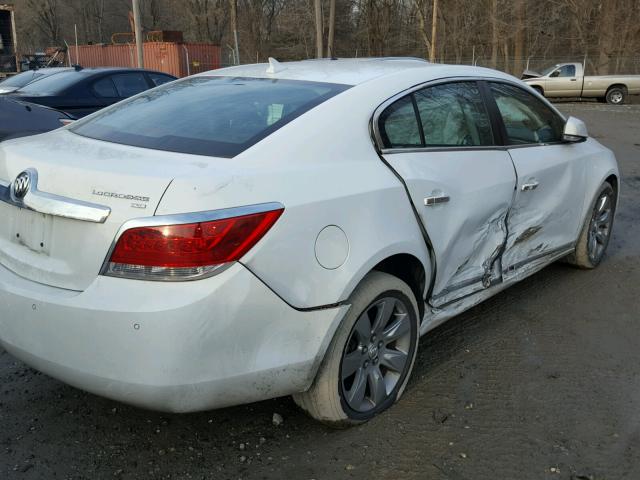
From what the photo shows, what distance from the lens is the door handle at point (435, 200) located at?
3.05 m

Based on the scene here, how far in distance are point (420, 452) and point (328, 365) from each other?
0.56 meters

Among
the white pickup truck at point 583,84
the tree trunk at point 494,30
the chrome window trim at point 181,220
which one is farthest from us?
the tree trunk at point 494,30

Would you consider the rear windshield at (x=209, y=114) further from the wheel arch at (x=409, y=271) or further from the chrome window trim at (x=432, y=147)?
the wheel arch at (x=409, y=271)

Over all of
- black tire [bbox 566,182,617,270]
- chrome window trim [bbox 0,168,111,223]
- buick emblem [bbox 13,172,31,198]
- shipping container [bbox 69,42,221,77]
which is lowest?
black tire [bbox 566,182,617,270]

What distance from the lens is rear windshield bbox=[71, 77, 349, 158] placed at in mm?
2721

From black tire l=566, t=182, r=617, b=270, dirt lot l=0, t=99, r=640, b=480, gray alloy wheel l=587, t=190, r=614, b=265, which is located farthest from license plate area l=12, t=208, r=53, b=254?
gray alloy wheel l=587, t=190, r=614, b=265

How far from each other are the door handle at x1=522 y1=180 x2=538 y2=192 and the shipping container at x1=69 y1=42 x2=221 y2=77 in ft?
94.3

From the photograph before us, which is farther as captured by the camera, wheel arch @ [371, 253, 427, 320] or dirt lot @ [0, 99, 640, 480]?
wheel arch @ [371, 253, 427, 320]

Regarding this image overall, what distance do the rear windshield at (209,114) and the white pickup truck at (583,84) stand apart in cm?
2299

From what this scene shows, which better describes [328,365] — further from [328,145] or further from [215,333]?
[328,145]

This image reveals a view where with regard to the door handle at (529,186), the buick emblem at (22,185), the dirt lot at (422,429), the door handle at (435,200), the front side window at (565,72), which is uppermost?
the front side window at (565,72)

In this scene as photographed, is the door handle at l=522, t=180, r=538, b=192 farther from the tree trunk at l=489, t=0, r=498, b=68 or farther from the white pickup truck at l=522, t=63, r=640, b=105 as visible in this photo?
the tree trunk at l=489, t=0, r=498, b=68

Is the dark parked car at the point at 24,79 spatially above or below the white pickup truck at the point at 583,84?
above

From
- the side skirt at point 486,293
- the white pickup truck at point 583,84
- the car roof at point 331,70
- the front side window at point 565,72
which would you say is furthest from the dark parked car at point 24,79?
the front side window at point 565,72
